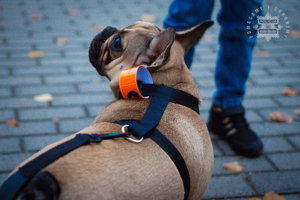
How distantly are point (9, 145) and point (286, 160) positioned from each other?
2.73 m

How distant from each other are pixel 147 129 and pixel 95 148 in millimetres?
333

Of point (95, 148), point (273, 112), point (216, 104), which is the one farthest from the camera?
point (273, 112)

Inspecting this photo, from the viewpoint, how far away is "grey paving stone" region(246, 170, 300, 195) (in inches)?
103

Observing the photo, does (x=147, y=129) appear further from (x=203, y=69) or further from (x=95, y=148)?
(x=203, y=69)

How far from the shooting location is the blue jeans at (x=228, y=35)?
9.62ft

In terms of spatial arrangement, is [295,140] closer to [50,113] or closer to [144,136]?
[144,136]

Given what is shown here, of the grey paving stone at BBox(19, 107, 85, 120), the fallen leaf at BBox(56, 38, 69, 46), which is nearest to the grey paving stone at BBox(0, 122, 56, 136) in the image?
the grey paving stone at BBox(19, 107, 85, 120)

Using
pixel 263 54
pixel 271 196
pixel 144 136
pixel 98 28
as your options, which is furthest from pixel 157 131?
pixel 98 28

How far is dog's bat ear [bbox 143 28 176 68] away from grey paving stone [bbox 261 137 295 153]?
67.3 inches

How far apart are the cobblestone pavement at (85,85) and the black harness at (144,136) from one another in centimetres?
100

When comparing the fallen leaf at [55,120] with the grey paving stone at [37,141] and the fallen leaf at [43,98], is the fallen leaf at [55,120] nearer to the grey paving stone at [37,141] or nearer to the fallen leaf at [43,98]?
the grey paving stone at [37,141]

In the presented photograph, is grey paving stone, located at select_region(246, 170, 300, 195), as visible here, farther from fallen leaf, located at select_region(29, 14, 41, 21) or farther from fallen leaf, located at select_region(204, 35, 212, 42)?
fallen leaf, located at select_region(29, 14, 41, 21)

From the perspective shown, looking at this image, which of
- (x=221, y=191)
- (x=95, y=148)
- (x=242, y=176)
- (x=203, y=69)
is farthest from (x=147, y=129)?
(x=203, y=69)

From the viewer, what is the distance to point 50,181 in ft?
4.27
